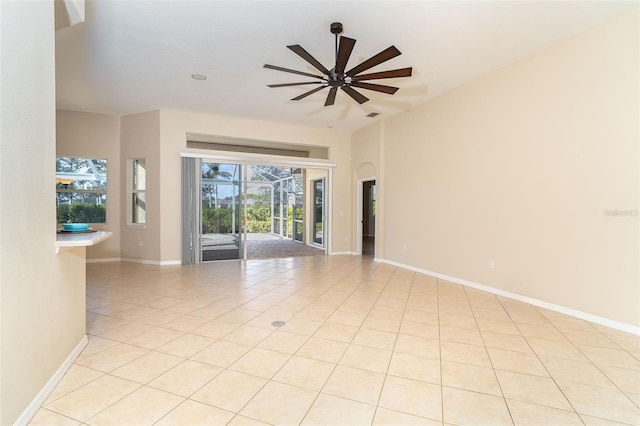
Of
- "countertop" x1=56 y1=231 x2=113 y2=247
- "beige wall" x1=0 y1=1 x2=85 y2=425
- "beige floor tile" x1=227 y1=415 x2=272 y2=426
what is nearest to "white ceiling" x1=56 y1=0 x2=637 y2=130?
"beige wall" x1=0 y1=1 x2=85 y2=425

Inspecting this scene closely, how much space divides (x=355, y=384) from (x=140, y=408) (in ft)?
4.81

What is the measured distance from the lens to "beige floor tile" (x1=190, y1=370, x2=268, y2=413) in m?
2.11

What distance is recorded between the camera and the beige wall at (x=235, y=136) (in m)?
6.95

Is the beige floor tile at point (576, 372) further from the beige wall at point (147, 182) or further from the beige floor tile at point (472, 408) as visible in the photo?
the beige wall at point (147, 182)

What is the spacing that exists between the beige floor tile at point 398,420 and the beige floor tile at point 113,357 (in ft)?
6.92

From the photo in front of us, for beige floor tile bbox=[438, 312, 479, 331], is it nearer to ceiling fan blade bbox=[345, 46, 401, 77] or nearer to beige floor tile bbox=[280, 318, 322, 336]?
beige floor tile bbox=[280, 318, 322, 336]

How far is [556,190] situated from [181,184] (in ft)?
22.4

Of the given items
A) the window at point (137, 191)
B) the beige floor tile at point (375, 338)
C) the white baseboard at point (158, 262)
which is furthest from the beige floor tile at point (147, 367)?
the window at point (137, 191)

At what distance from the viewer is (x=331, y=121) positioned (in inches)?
298

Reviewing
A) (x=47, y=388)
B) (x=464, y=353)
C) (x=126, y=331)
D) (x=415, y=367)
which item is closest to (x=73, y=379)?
(x=47, y=388)

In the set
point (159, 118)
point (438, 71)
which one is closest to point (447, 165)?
point (438, 71)

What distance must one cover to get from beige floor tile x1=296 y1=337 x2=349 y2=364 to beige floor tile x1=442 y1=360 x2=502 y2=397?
88cm

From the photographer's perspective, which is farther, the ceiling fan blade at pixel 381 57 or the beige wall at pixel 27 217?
the ceiling fan blade at pixel 381 57

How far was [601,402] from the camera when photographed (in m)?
2.15
